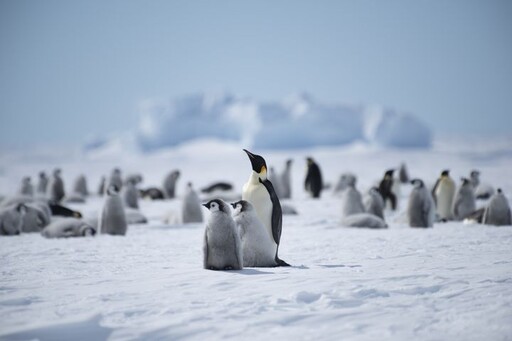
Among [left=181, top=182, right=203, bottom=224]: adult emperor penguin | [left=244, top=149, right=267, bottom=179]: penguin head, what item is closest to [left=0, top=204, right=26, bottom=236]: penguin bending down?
[left=181, top=182, right=203, bottom=224]: adult emperor penguin

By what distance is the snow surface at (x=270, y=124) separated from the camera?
44.6 meters

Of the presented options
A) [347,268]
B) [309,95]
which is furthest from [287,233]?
[309,95]

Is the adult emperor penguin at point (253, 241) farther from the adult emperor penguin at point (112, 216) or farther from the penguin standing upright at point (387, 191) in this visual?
the penguin standing upright at point (387, 191)

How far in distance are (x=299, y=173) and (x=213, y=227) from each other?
70.9 ft

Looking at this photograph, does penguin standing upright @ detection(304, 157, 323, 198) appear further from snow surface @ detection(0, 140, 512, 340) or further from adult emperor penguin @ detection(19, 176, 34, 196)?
snow surface @ detection(0, 140, 512, 340)

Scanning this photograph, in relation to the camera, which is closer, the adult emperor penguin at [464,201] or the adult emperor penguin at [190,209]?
the adult emperor penguin at [464,201]

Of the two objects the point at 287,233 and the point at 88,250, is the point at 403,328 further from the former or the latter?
the point at 287,233

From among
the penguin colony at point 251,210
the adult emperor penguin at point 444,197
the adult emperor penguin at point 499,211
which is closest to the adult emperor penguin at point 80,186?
the penguin colony at point 251,210

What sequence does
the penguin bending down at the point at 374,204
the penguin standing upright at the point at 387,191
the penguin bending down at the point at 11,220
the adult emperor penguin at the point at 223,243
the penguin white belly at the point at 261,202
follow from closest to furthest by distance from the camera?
the adult emperor penguin at the point at 223,243 → the penguin white belly at the point at 261,202 → the penguin bending down at the point at 11,220 → the penguin bending down at the point at 374,204 → the penguin standing upright at the point at 387,191

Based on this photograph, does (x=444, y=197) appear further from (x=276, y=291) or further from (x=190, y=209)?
(x=276, y=291)

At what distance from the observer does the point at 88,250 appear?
6.61 metres

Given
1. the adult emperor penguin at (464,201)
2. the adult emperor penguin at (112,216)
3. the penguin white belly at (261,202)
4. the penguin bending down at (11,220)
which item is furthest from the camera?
the adult emperor penguin at (464,201)

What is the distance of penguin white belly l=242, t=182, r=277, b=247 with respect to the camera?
18.2ft

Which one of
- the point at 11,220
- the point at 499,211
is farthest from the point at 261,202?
the point at 11,220
